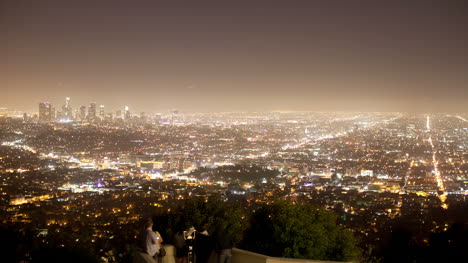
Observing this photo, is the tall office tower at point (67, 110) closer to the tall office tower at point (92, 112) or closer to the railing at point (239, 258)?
the tall office tower at point (92, 112)

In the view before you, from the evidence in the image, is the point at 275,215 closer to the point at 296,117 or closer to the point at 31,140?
the point at 31,140

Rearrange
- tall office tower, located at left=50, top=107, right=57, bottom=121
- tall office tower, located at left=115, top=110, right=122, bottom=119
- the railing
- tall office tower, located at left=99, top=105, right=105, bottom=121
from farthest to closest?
tall office tower, located at left=115, top=110, right=122, bottom=119, tall office tower, located at left=99, top=105, right=105, bottom=121, tall office tower, located at left=50, top=107, right=57, bottom=121, the railing

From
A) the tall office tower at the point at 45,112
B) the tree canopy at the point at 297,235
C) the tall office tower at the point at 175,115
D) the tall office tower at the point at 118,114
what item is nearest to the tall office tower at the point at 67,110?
the tall office tower at the point at 45,112

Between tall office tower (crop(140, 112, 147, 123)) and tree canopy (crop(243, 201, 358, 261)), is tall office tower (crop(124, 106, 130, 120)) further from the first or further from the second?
tree canopy (crop(243, 201, 358, 261))

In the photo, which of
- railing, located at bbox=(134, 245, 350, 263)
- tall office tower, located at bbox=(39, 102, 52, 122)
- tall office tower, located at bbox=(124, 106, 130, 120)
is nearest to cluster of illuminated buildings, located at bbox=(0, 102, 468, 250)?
tall office tower, located at bbox=(39, 102, 52, 122)

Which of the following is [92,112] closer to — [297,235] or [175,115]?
[175,115]

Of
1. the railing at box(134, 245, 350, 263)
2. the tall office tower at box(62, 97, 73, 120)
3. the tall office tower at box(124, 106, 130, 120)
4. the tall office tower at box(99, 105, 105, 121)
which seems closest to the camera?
the railing at box(134, 245, 350, 263)

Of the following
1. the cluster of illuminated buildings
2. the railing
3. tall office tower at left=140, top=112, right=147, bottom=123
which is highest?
the railing

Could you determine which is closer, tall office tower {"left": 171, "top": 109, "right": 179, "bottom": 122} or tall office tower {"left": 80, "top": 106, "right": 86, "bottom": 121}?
tall office tower {"left": 80, "top": 106, "right": 86, "bottom": 121}

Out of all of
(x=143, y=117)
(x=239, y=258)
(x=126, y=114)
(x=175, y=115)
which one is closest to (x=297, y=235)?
(x=239, y=258)

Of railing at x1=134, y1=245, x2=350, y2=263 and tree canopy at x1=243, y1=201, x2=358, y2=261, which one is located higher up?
railing at x1=134, y1=245, x2=350, y2=263
